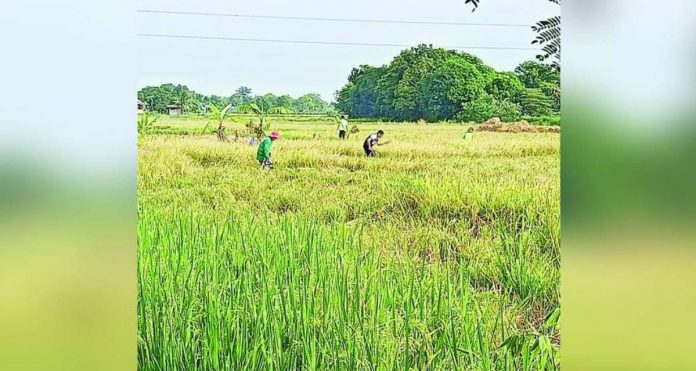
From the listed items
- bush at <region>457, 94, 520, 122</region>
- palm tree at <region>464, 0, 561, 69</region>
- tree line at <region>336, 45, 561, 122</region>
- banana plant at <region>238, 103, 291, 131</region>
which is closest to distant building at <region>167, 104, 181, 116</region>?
banana plant at <region>238, 103, 291, 131</region>

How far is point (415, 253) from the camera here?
220cm

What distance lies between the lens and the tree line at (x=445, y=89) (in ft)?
7.06

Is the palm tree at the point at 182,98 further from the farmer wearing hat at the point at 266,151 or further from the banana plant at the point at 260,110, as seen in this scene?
the farmer wearing hat at the point at 266,151

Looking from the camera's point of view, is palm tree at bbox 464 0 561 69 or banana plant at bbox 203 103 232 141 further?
banana plant at bbox 203 103 232 141

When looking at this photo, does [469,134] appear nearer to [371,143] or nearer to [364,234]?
[371,143]

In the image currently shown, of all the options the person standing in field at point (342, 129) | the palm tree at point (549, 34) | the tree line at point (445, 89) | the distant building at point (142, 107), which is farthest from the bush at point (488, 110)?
the distant building at point (142, 107)

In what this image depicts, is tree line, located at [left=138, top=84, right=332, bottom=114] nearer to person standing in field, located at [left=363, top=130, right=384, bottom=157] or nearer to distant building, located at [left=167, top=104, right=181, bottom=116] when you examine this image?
distant building, located at [left=167, top=104, right=181, bottom=116]

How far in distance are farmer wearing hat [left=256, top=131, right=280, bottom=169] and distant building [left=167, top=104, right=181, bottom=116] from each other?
292mm

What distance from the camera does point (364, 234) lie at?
2207 millimetres

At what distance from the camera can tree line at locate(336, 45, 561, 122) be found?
7.06 ft

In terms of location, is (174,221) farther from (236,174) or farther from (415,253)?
(415,253)

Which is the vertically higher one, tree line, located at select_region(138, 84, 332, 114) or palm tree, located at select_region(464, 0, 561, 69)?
palm tree, located at select_region(464, 0, 561, 69)
